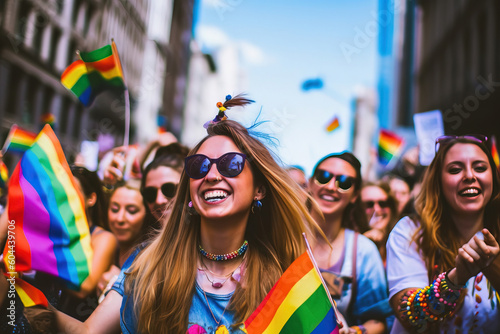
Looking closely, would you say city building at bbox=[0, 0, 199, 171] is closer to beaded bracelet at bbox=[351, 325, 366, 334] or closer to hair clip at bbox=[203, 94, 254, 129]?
hair clip at bbox=[203, 94, 254, 129]

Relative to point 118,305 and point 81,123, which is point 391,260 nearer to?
point 118,305

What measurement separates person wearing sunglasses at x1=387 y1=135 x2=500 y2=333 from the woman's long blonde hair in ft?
2.05

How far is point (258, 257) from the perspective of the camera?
110 inches

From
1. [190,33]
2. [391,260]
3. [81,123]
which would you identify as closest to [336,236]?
[391,260]

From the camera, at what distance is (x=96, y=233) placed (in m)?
3.59

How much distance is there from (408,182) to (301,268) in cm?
473

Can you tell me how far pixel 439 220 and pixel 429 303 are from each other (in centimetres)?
63

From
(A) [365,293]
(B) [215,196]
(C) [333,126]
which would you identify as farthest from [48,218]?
(C) [333,126]

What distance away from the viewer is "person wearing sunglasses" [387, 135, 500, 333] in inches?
104

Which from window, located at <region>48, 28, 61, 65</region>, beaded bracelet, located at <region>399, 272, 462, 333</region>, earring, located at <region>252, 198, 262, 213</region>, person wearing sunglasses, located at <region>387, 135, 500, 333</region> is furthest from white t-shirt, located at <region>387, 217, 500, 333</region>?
window, located at <region>48, 28, 61, 65</region>

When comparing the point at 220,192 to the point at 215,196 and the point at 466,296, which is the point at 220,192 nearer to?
the point at 215,196

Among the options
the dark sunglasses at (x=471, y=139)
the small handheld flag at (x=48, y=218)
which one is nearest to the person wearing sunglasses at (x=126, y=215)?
the small handheld flag at (x=48, y=218)

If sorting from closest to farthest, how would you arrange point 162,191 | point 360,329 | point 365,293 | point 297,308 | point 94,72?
point 297,308, point 360,329, point 365,293, point 162,191, point 94,72

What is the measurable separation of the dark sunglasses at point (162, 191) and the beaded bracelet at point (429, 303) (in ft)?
6.63
